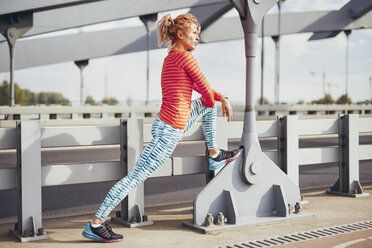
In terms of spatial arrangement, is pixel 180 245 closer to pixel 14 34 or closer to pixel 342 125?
pixel 342 125

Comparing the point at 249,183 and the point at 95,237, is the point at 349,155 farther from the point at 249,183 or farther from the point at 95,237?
the point at 95,237

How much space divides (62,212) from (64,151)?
7.96 metres

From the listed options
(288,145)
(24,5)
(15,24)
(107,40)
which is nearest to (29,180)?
(288,145)

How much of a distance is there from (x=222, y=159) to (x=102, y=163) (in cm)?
113

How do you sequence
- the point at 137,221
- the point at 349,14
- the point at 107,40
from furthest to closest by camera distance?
the point at 349,14, the point at 107,40, the point at 137,221

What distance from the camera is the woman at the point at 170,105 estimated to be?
4148 mm

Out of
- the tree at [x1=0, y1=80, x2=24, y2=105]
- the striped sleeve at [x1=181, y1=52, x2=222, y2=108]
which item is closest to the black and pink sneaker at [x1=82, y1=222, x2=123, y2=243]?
the striped sleeve at [x1=181, y1=52, x2=222, y2=108]

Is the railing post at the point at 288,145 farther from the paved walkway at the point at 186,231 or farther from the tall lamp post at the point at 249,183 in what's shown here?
the tall lamp post at the point at 249,183

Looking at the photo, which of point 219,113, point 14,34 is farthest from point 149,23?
point 14,34

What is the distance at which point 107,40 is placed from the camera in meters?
28.3

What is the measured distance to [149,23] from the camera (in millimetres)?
23391

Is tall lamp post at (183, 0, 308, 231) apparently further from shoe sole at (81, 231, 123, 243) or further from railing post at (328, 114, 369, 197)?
railing post at (328, 114, 369, 197)

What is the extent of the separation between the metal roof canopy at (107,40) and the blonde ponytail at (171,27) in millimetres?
23136

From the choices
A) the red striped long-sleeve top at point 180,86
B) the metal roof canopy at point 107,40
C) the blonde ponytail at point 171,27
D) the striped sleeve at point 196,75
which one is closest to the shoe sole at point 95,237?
the red striped long-sleeve top at point 180,86
